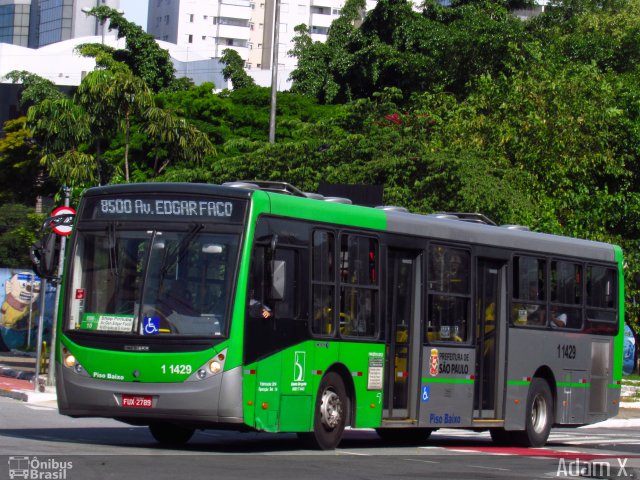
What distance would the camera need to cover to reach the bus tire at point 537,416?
18.0 m

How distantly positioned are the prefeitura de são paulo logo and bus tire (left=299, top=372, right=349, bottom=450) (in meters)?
3.63

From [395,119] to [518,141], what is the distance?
5.27 metres

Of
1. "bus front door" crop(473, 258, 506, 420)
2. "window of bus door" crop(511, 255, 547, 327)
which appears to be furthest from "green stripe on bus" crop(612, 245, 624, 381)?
"bus front door" crop(473, 258, 506, 420)

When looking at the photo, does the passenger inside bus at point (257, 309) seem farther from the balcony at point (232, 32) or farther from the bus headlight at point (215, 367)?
the balcony at point (232, 32)

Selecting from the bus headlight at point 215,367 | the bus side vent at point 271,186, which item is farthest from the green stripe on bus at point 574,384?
the bus headlight at point 215,367

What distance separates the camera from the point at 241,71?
218ft

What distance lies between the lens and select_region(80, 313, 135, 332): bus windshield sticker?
12914 mm

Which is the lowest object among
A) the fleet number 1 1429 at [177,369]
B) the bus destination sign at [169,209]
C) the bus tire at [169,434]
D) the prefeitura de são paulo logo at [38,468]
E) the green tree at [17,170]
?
the bus tire at [169,434]

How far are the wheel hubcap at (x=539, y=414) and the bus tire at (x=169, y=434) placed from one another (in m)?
6.03

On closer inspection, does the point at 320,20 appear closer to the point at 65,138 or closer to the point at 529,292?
the point at 65,138

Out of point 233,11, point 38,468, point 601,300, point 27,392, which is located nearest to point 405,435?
point 601,300

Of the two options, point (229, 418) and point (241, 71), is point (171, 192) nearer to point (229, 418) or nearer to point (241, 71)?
point (229, 418)

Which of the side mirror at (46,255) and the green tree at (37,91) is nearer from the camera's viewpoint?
the side mirror at (46,255)

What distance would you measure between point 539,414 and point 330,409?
542 centimetres
